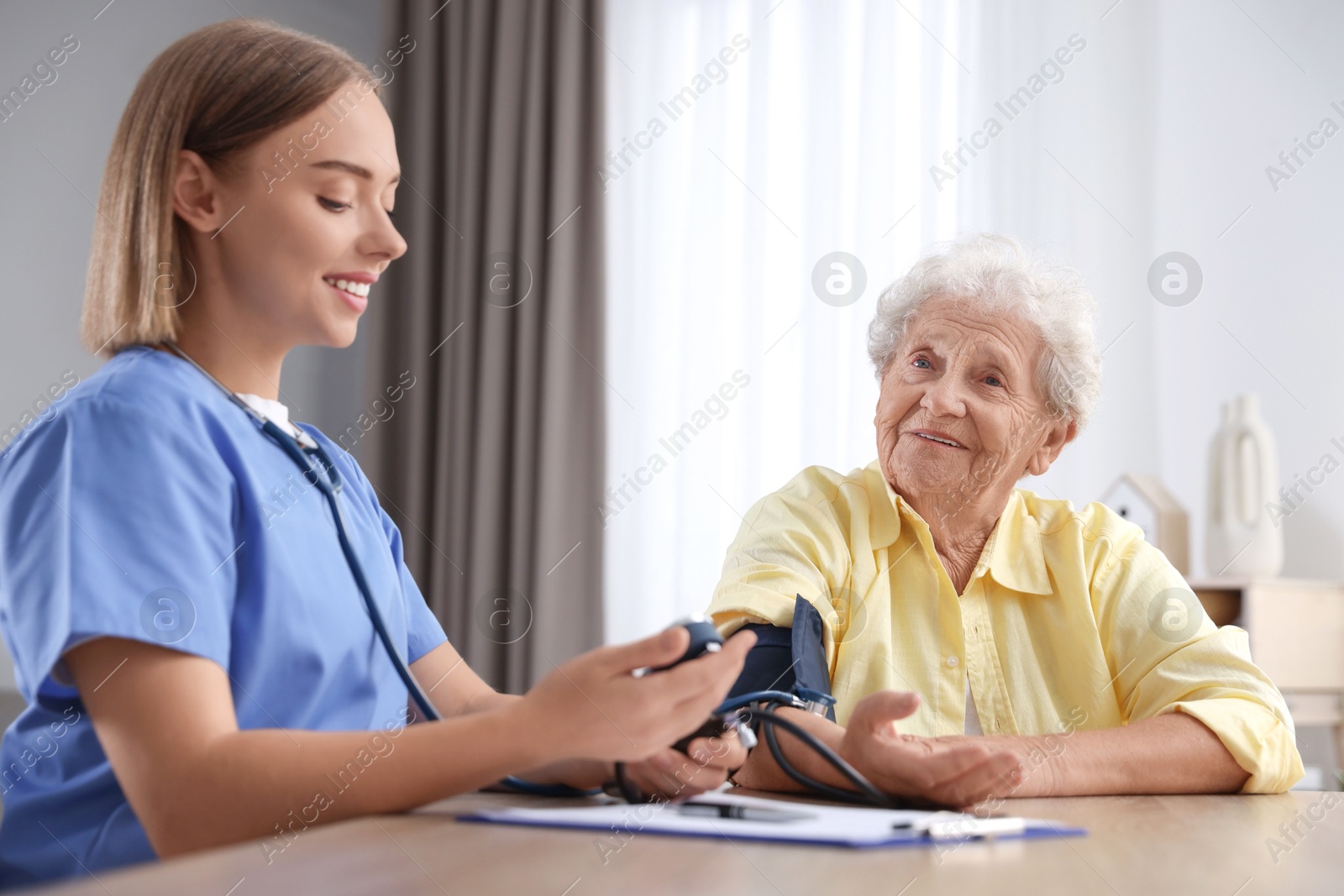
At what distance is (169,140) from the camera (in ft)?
2.97

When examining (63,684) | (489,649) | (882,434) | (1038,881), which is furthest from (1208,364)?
(63,684)

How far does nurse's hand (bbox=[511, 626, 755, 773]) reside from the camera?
618 millimetres

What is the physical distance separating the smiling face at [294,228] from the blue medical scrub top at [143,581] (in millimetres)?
98

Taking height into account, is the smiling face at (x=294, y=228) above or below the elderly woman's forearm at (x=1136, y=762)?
above

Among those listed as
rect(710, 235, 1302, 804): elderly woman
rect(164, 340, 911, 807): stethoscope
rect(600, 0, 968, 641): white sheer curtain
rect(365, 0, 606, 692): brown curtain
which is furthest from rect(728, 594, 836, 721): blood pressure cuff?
rect(365, 0, 606, 692): brown curtain

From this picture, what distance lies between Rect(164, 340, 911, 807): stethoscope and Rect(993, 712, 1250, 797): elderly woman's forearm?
219 mm

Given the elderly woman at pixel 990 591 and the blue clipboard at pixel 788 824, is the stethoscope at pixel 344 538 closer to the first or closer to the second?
the blue clipboard at pixel 788 824

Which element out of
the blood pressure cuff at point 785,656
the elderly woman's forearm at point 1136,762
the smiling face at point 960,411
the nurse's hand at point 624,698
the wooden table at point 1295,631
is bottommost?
the wooden table at point 1295,631

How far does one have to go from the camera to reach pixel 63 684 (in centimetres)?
70

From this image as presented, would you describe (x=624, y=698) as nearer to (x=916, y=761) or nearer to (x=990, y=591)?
(x=916, y=761)

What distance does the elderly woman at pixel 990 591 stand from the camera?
1102 mm

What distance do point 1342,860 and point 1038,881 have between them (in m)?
0.25

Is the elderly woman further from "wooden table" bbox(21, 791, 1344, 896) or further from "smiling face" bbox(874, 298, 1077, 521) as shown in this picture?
"wooden table" bbox(21, 791, 1344, 896)

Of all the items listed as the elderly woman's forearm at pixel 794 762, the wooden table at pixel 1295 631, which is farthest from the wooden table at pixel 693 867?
the wooden table at pixel 1295 631
